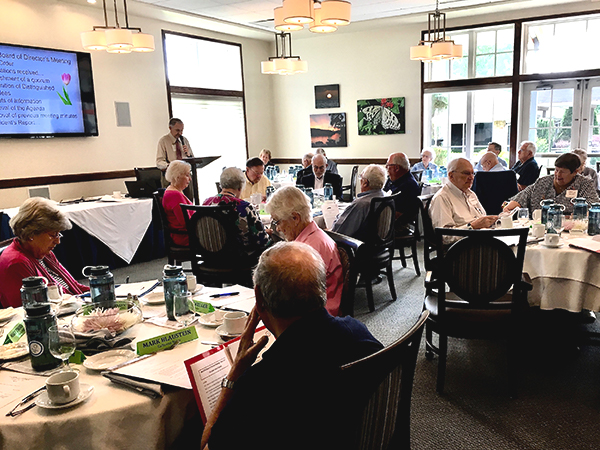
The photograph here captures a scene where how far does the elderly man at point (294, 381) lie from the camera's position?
115 cm

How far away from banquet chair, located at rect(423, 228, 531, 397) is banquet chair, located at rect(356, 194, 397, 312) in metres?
1.25

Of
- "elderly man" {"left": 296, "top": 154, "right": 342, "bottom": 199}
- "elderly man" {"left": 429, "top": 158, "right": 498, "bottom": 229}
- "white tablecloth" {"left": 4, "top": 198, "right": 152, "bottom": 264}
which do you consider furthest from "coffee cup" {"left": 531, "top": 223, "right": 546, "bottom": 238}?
"white tablecloth" {"left": 4, "top": 198, "right": 152, "bottom": 264}

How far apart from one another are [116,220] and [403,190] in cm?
328

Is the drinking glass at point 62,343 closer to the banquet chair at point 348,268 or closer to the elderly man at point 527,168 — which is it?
the banquet chair at point 348,268

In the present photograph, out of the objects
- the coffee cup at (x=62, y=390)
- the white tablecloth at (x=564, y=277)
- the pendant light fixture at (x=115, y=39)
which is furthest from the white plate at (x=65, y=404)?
the pendant light fixture at (x=115, y=39)

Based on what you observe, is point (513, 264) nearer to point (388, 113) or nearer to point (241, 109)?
point (388, 113)

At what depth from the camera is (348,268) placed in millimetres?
2322

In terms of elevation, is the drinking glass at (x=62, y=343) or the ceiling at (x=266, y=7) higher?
→ the ceiling at (x=266, y=7)

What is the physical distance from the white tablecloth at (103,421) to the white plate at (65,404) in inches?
0.5

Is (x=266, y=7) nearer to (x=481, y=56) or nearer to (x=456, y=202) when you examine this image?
(x=481, y=56)

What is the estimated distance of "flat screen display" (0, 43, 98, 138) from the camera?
5.95 meters

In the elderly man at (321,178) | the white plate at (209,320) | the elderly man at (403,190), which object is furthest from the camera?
the elderly man at (321,178)

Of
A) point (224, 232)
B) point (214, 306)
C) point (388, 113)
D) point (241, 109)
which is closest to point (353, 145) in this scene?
point (388, 113)

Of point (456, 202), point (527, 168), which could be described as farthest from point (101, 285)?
point (527, 168)
